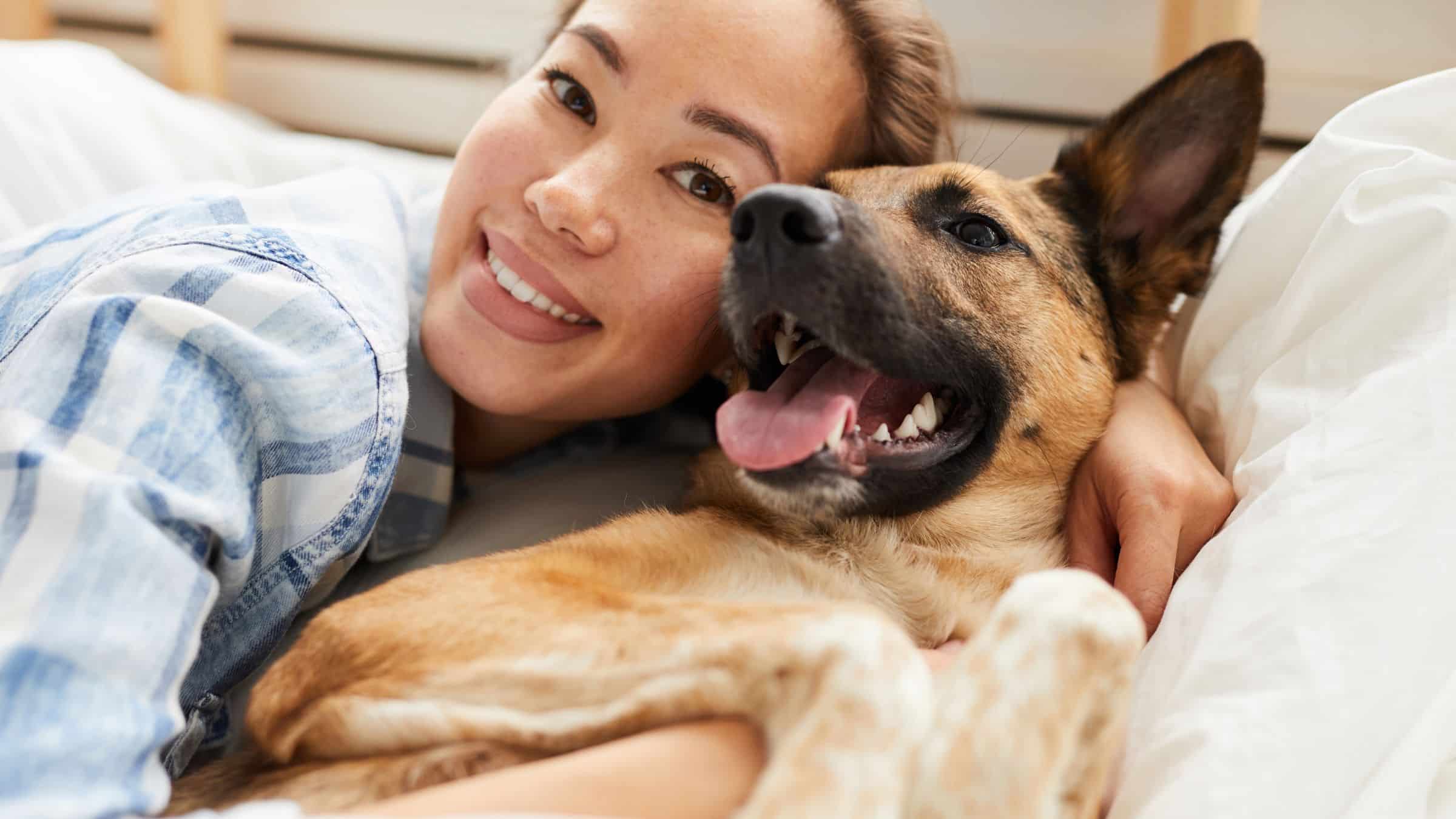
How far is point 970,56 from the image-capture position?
3152 millimetres

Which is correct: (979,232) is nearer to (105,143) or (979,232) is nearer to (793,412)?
(793,412)

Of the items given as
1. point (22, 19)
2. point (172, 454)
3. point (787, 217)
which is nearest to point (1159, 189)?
point (787, 217)

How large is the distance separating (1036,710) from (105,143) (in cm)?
252

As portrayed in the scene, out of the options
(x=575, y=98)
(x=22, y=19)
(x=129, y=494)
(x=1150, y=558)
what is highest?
(x=575, y=98)

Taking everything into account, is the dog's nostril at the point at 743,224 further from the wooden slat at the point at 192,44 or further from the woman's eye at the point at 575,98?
the wooden slat at the point at 192,44

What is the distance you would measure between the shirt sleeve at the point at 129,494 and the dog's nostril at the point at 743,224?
2.09 ft

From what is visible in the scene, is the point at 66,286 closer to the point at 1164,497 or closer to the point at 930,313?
the point at 930,313

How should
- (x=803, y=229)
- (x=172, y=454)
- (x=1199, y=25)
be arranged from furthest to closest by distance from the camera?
(x=1199, y=25)
(x=803, y=229)
(x=172, y=454)

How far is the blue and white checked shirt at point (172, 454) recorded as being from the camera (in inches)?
42.6

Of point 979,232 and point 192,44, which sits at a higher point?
point 979,232

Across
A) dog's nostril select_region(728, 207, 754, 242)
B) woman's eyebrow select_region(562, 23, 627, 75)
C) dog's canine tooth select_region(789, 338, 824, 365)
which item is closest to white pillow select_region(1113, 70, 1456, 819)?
dog's canine tooth select_region(789, 338, 824, 365)

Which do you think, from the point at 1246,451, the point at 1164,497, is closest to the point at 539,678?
the point at 1164,497

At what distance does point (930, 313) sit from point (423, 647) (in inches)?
36.7

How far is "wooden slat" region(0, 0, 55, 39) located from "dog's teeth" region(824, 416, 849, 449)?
14.4 feet
